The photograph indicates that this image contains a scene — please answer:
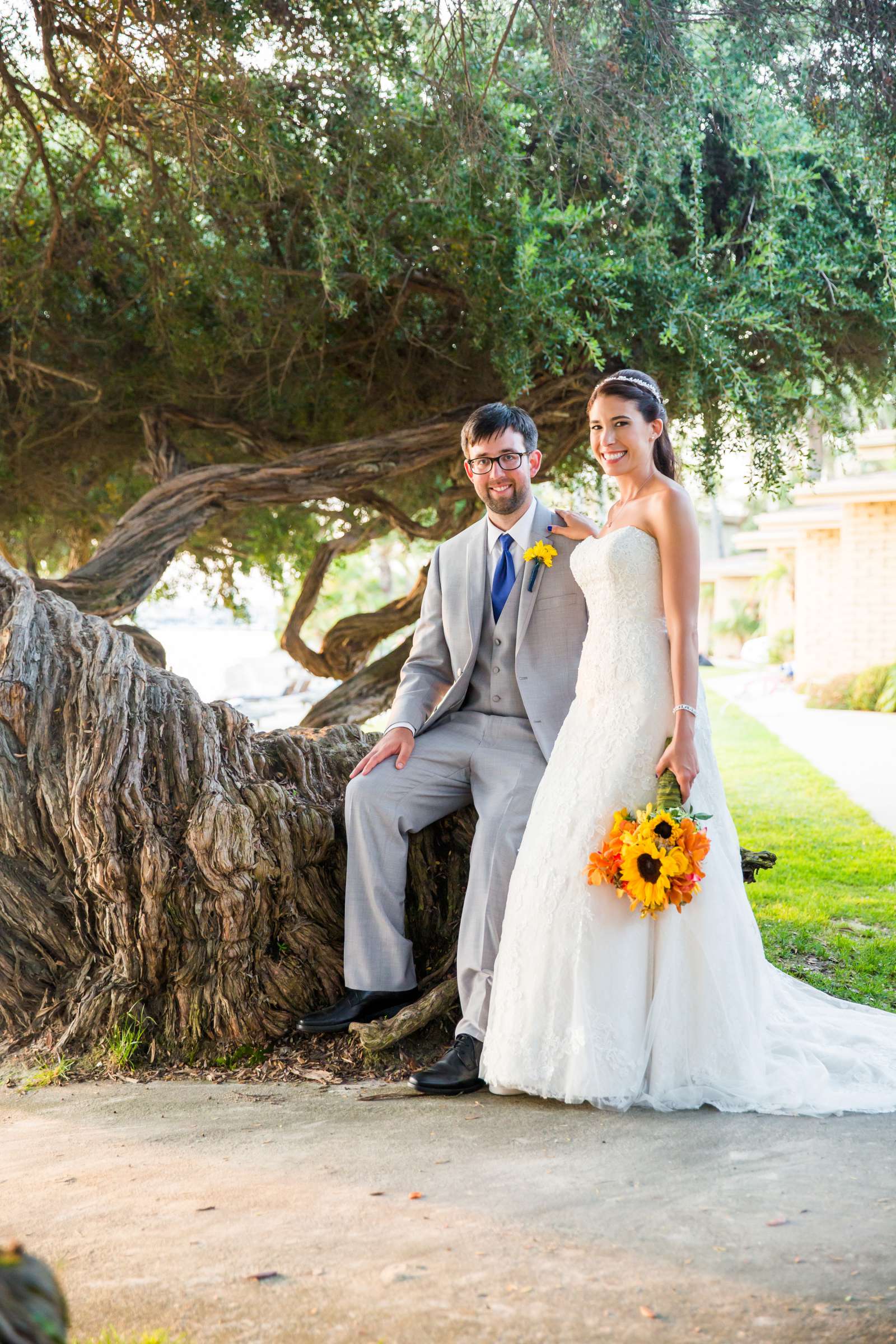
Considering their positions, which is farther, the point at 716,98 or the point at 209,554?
the point at 209,554

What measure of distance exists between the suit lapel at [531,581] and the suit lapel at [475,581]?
0.16m

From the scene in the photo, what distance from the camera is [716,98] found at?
19.8 ft

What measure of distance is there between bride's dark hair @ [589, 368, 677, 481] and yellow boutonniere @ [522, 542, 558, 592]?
1.82 ft

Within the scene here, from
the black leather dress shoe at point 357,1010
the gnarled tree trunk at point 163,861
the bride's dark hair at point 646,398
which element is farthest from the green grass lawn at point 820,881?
the bride's dark hair at point 646,398

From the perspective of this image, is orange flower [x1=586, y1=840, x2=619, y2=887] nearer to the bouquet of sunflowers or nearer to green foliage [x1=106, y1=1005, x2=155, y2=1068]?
the bouquet of sunflowers

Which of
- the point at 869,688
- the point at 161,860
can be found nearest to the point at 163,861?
the point at 161,860

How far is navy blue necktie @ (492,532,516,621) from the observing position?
179 inches

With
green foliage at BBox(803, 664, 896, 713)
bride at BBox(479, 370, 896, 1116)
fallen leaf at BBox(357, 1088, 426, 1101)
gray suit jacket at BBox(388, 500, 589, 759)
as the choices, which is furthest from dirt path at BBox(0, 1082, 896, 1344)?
green foliage at BBox(803, 664, 896, 713)

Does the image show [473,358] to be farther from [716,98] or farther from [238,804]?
[238,804]

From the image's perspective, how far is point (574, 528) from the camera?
4.51 m

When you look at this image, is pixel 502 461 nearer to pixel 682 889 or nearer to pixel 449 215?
pixel 682 889

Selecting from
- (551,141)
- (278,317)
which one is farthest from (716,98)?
(278,317)

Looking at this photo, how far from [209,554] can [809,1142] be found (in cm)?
844

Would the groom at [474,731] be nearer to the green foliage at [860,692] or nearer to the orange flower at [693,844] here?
the orange flower at [693,844]
